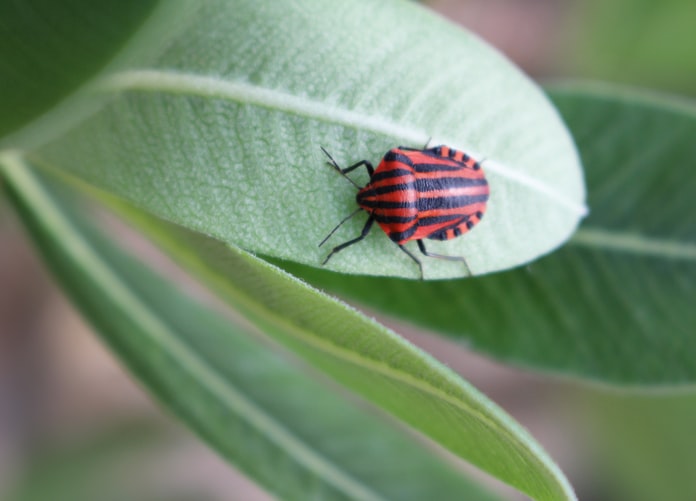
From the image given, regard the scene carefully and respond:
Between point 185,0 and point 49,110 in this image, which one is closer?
point 185,0

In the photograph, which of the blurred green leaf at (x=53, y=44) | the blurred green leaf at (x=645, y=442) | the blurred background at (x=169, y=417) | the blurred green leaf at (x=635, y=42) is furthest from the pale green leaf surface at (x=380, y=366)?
the blurred green leaf at (x=635, y=42)

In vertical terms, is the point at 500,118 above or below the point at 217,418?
above

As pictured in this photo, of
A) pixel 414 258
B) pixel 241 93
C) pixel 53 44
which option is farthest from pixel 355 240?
pixel 53 44

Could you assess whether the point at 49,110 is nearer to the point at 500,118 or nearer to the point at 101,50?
the point at 101,50

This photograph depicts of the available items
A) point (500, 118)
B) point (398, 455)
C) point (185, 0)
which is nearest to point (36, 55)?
point (185, 0)

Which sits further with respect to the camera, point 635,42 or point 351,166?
point 635,42

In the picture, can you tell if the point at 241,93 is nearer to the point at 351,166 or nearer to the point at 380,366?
the point at 351,166

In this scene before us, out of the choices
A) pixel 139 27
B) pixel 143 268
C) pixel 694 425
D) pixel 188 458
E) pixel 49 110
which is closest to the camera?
pixel 139 27
